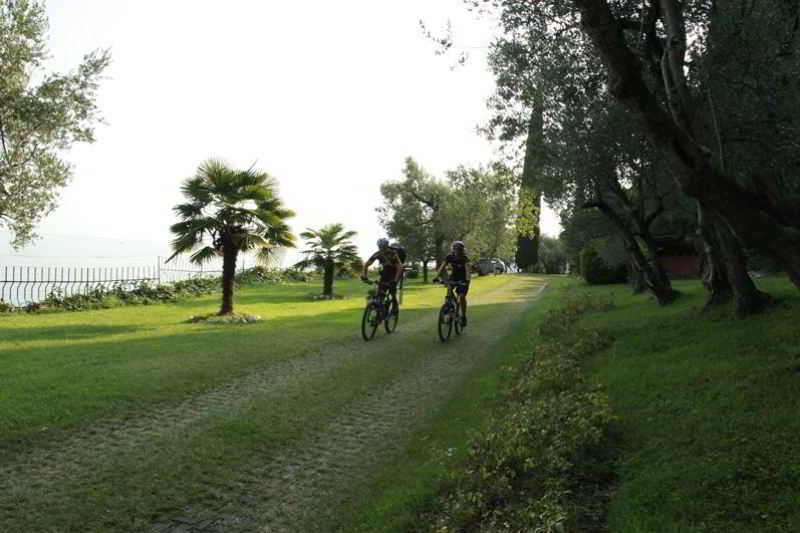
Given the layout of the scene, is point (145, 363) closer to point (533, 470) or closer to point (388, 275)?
point (388, 275)

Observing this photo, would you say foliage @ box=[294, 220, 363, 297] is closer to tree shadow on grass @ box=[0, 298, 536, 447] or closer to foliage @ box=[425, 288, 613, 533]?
tree shadow on grass @ box=[0, 298, 536, 447]

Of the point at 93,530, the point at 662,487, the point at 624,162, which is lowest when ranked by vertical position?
the point at 93,530

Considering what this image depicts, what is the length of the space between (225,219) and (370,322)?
6988mm

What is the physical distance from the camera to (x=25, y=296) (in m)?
21.0

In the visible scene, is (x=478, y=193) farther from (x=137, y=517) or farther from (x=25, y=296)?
(x=137, y=517)

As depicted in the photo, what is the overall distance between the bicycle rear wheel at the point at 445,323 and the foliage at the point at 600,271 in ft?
62.6

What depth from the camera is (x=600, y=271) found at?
30906 millimetres

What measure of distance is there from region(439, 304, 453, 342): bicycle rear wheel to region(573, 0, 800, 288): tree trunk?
8329 mm

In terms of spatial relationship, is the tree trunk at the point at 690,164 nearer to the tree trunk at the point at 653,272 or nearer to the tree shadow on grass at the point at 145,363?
the tree shadow on grass at the point at 145,363

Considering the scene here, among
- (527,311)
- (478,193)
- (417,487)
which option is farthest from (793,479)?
(478,193)

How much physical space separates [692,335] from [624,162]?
497 cm

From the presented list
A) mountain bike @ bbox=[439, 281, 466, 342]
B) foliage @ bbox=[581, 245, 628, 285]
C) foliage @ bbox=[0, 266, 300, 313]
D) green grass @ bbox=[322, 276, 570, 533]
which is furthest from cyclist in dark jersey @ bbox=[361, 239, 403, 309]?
foliage @ bbox=[581, 245, 628, 285]

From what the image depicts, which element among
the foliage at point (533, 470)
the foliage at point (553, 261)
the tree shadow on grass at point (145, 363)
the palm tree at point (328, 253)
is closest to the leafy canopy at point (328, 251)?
the palm tree at point (328, 253)

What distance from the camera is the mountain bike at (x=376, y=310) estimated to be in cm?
1349
